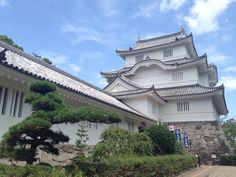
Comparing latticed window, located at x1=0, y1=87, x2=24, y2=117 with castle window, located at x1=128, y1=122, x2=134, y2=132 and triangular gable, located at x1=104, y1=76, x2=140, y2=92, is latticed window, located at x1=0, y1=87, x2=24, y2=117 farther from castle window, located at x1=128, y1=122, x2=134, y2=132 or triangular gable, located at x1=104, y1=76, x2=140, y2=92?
triangular gable, located at x1=104, y1=76, x2=140, y2=92

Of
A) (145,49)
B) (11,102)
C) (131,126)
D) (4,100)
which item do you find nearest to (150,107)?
(131,126)

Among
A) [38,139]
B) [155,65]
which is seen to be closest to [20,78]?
[38,139]

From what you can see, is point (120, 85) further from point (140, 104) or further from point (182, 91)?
point (182, 91)

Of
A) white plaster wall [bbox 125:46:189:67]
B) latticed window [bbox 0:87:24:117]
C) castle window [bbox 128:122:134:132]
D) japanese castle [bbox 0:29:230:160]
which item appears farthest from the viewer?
white plaster wall [bbox 125:46:189:67]

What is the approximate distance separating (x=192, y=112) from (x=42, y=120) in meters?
20.9

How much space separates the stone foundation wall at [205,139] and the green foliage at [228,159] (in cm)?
148

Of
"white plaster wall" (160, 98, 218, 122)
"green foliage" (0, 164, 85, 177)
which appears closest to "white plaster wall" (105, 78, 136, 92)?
"white plaster wall" (160, 98, 218, 122)

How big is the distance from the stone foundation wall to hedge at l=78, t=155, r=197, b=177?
12.6 m

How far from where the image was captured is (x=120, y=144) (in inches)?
397

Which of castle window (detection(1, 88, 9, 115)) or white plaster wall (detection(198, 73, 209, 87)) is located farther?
white plaster wall (detection(198, 73, 209, 87))

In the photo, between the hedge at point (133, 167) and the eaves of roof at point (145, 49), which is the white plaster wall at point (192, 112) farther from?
the hedge at point (133, 167)

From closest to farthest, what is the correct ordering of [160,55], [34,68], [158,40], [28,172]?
[28,172], [34,68], [160,55], [158,40]

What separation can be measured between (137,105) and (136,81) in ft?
21.5

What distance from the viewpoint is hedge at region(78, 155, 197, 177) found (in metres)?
6.58
